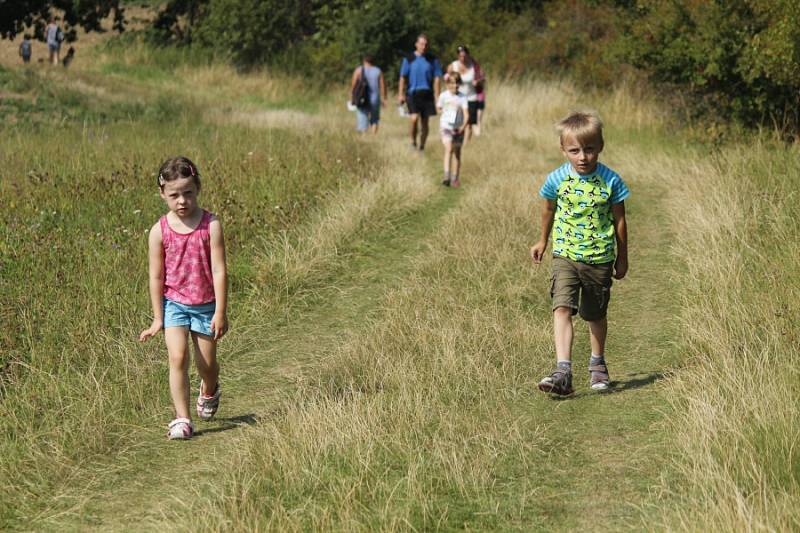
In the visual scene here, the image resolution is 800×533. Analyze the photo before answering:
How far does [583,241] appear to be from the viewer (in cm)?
586

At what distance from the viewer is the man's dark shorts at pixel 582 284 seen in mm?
5883

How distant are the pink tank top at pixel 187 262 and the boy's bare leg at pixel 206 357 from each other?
8.1 inches

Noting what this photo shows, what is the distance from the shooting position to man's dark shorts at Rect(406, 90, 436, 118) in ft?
51.4

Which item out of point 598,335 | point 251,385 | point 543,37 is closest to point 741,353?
Result: point 598,335

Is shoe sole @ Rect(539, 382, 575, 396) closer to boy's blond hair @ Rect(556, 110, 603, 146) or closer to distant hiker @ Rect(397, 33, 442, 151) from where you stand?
boy's blond hair @ Rect(556, 110, 603, 146)

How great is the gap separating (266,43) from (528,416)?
25805 millimetres

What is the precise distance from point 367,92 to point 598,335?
12081mm

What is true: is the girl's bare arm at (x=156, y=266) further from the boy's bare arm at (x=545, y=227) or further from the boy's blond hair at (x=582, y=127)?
the boy's blond hair at (x=582, y=127)

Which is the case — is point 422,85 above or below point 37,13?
below

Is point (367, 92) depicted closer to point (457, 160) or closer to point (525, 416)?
point (457, 160)

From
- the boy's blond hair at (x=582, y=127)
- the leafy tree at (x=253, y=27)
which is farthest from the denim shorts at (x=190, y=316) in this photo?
the leafy tree at (x=253, y=27)

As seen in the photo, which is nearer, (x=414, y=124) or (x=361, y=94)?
(x=414, y=124)

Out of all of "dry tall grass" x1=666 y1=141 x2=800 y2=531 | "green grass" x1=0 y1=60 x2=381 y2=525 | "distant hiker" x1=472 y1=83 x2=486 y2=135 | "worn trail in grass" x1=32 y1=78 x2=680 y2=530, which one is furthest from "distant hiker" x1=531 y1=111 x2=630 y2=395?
"distant hiker" x1=472 y1=83 x2=486 y2=135

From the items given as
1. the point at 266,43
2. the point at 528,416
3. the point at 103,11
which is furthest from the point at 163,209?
the point at 266,43
